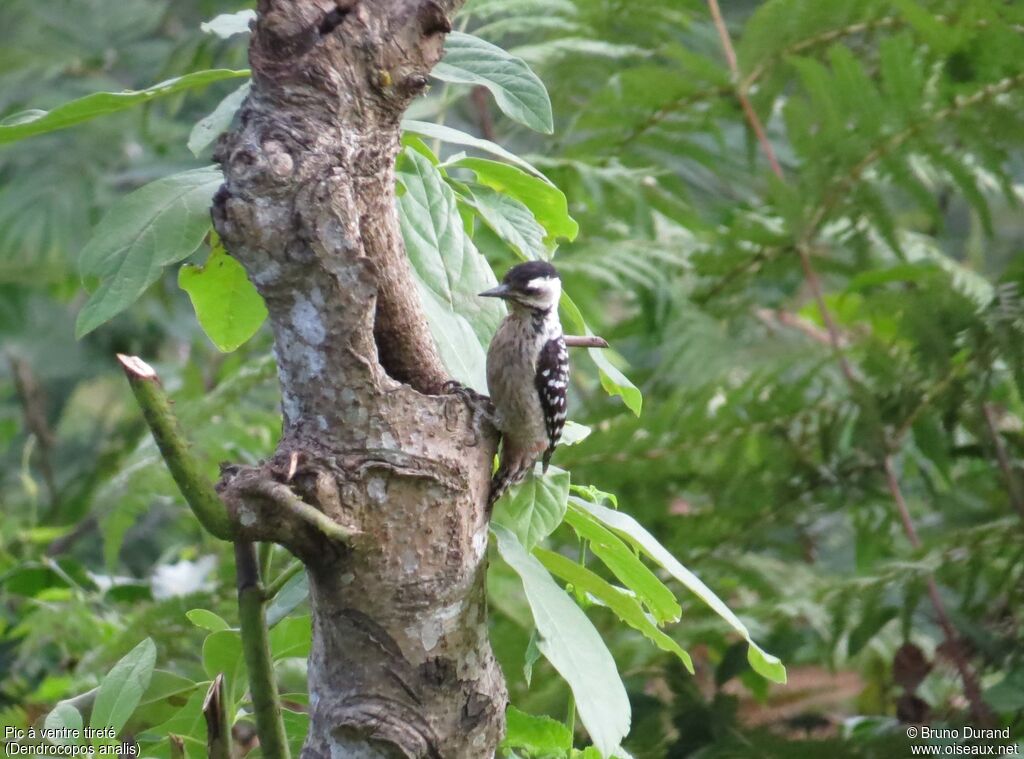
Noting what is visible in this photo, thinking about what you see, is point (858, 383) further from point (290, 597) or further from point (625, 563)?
point (290, 597)

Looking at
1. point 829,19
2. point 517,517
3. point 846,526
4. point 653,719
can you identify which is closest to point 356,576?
point 517,517

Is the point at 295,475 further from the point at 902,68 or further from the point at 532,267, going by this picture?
the point at 902,68

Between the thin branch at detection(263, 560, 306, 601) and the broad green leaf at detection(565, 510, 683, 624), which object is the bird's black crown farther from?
the thin branch at detection(263, 560, 306, 601)

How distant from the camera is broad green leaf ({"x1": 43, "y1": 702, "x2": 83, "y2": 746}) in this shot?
4.66 ft

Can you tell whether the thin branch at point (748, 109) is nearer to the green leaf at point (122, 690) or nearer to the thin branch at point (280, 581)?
the thin branch at point (280, 581)

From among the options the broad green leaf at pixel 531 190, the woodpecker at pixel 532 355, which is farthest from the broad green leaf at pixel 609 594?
the broad green leaf at pixel 531 190

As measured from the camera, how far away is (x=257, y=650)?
4.68ft

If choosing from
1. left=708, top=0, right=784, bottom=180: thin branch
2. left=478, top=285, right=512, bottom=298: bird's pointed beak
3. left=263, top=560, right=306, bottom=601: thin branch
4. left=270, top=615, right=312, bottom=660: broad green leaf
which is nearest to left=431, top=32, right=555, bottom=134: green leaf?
left=478, top=285, right=512, bottom=298: bird's pointed beak

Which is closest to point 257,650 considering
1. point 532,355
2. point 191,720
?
point 191,720

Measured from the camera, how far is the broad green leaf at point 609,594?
1.53 metres

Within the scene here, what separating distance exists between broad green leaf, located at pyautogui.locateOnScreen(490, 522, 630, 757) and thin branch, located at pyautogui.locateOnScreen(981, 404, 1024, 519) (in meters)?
2.00

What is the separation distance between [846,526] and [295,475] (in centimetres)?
392

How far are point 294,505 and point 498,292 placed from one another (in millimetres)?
759

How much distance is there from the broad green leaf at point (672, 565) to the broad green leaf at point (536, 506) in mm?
63
